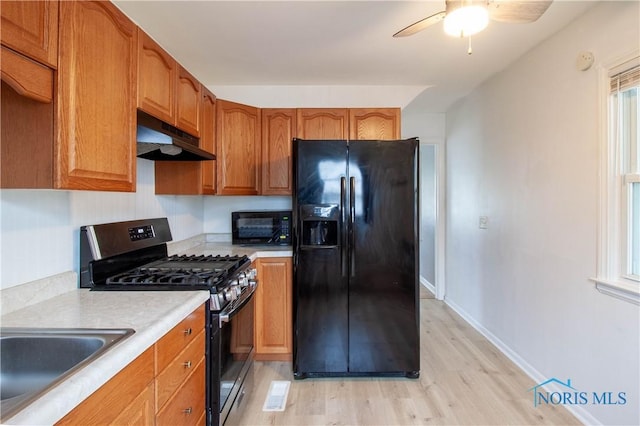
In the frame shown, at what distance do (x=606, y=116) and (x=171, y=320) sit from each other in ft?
7.56

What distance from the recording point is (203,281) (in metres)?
1.52

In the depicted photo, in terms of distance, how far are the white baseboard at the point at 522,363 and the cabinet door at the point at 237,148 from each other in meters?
2.47

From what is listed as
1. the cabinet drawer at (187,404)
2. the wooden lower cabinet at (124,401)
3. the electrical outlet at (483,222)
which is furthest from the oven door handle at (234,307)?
the electrical outlet at (483,222)

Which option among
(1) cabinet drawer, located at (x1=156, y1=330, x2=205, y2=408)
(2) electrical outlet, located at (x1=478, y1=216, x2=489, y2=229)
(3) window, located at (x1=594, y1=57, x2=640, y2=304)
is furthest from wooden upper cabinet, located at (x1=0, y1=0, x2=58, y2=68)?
(2) electrical outlet, located at (x1=478, y1=216, x2=489, y2=229)

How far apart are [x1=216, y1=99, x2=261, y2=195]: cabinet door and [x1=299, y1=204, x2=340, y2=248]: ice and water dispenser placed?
2.40 ft

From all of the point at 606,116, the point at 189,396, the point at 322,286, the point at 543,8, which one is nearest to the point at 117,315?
the point at 189,396

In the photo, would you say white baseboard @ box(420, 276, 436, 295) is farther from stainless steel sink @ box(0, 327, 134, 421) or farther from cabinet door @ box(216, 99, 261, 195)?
stainless steel sink @ box(0, 327, 134, 421)

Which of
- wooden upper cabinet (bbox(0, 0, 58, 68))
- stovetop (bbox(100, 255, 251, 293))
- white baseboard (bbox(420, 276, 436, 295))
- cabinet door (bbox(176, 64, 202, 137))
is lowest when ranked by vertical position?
white baseboard (bbox(420, 276, 436, 295))

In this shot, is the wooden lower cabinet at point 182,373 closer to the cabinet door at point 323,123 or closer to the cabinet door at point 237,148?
the cabinet door at point 237,148

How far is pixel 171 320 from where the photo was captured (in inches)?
44.6

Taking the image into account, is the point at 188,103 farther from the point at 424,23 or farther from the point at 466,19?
the point at 466,19

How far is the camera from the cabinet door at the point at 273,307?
8.24 feet

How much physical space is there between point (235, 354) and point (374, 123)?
2148 mm

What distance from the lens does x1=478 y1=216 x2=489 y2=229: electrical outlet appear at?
294 cm
